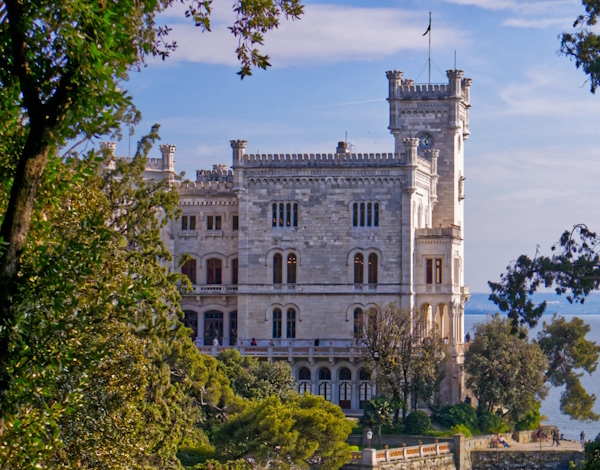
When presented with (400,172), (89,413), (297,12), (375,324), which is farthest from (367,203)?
(297,12)

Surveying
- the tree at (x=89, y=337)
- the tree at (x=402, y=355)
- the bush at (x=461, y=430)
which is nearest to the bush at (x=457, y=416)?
the bush at (x=461, y=430)

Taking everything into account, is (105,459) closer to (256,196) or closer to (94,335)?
(94,335)

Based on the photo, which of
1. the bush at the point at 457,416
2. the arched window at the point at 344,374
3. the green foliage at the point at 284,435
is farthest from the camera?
the arched window at the point at 344,374

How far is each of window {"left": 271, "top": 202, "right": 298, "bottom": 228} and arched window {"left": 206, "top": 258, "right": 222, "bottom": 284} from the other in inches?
184

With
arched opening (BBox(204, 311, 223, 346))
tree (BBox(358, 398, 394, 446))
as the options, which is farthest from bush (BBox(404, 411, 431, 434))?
arched opening (BBox(204, 311, 223, 346))

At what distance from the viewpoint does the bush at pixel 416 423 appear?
59562 mm

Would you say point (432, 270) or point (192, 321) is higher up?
point (432, 270)

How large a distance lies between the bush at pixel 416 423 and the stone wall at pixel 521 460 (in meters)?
2.85

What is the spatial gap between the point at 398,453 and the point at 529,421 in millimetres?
14717

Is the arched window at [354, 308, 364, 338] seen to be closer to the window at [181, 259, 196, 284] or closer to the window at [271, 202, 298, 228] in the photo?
the window at [271, 202, 298, 228]

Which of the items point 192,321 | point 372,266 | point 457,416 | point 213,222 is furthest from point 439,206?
point 192,321

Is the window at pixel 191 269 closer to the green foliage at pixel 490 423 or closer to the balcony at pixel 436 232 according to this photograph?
the balcony at pixel 436 232

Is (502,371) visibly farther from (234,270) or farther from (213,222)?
(213,222)

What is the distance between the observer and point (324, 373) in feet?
218
